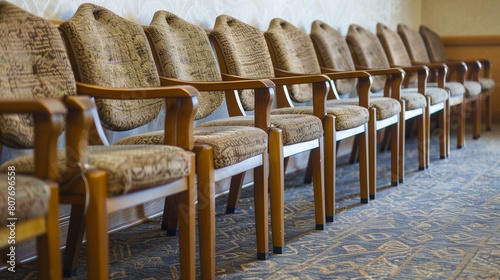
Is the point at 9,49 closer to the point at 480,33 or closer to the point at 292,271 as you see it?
the point at 292,271

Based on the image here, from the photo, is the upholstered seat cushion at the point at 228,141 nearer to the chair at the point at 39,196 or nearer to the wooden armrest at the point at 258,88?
the wooden armrest at the point at 258,88

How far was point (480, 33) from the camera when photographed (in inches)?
249

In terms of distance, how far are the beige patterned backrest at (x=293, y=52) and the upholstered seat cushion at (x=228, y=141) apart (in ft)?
3.75

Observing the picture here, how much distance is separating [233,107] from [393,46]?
8.00 feet

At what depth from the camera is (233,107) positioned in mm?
2895

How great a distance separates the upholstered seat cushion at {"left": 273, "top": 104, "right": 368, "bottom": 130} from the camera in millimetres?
2885

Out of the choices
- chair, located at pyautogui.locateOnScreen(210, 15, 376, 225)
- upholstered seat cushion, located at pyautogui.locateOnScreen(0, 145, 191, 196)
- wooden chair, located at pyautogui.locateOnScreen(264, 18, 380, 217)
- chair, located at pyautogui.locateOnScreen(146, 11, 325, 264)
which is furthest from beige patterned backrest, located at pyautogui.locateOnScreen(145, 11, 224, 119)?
upholstered seat cushion, located at pyautogui.locateOnScreen(0, 145, 191, 196)

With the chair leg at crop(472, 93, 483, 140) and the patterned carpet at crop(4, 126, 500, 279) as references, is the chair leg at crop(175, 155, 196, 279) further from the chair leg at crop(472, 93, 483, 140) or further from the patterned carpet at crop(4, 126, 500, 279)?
the chair leg at crop(472, 93, 483, 140)

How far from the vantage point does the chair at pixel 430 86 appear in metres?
4.18

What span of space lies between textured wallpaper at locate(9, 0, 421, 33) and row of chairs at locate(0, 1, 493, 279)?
0.23 m

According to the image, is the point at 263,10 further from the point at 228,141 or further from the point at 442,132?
the point at 228,141

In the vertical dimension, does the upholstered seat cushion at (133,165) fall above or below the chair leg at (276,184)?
above

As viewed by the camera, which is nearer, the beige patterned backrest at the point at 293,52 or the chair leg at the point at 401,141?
the beige patterned backrest at the point at 293,52

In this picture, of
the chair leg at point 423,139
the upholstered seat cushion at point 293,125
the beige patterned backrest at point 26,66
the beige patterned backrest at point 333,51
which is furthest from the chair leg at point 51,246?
the chair leg at point 423,139
